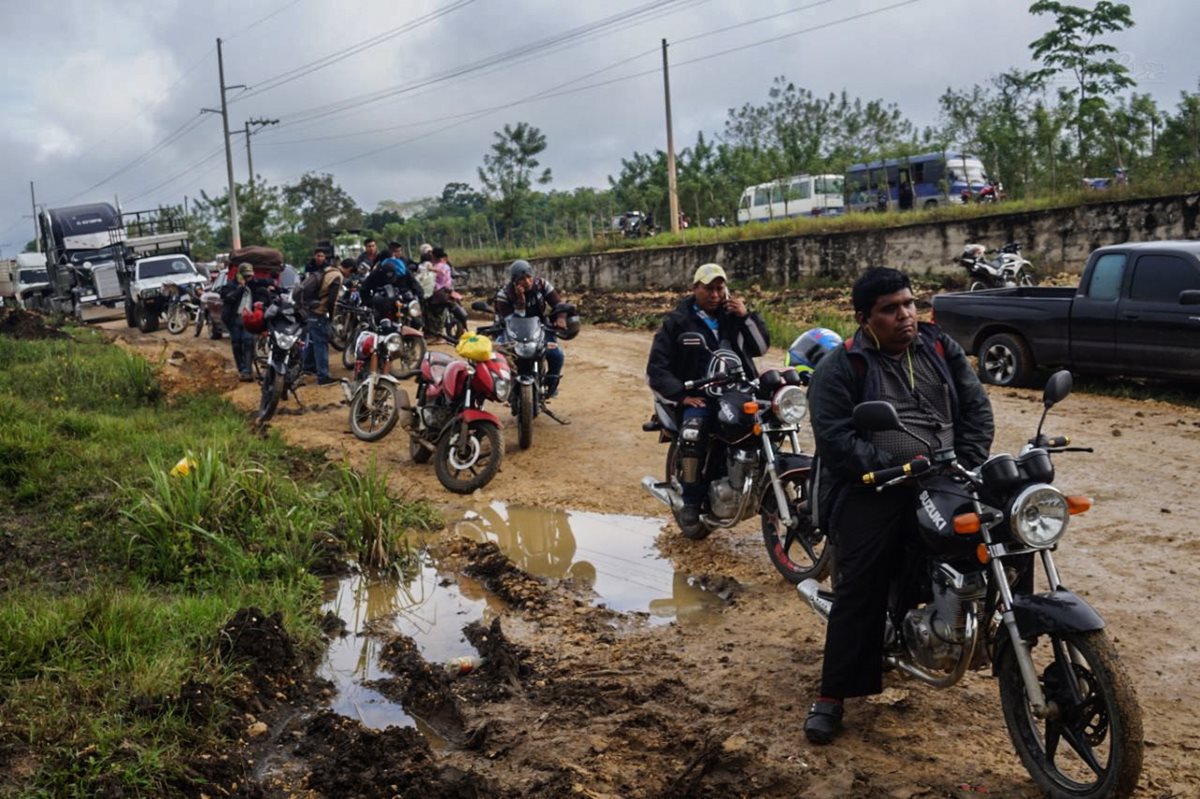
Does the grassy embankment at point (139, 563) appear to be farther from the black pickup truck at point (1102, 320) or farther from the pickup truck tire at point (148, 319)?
the pickup truck tire at point (148, 319)

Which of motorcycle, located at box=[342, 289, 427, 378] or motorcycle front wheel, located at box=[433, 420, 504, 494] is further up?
motorcycle, located at box=[342, 289, 427, 378]

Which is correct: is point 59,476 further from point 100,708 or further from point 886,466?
point 886,466

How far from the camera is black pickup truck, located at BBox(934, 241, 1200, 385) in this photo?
10.9 metres

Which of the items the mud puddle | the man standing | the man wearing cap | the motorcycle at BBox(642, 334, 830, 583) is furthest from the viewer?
the man wearing cap

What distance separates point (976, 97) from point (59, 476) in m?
26.1

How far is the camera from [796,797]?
3783 mm

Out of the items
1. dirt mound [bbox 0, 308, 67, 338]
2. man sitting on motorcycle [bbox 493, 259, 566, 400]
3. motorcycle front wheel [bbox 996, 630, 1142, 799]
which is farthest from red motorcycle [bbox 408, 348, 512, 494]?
dirt mound [bbox 0, 308, 67, 338]

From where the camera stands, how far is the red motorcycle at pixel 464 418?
9023 millimetres

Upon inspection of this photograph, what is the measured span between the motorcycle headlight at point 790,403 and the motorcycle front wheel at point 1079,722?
8.36ft

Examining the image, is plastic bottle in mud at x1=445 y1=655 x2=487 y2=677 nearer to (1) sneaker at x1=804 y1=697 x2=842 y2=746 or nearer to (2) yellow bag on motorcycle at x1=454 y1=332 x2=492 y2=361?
(1) sneaker at x1=804 y1=697 x2=842 y2=746

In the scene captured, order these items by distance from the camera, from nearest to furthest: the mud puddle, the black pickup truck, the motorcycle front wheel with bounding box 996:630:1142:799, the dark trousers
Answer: the motorcycle front wheel with bounding box 996:630:1142:799 < the dark trousers < the mud puddle < the black pickup truck

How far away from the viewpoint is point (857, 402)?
4.19m

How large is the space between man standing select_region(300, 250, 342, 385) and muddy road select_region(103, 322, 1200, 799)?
603 centimetres

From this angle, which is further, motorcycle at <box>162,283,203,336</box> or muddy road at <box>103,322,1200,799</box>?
motorcycle at <box>162,283,203,336</box>
